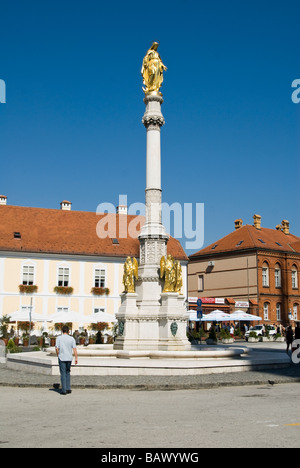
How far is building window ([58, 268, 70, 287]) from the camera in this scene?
46281mm

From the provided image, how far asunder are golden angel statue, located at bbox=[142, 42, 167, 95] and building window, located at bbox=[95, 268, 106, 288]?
26250mm

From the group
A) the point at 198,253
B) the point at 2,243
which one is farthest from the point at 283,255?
the point at 2,243

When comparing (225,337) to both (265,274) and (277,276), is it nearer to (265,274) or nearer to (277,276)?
(265,274)

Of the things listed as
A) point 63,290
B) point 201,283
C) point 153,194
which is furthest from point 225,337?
point 201,283

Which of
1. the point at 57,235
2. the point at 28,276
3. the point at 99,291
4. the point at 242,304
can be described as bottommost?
the point at 242,304

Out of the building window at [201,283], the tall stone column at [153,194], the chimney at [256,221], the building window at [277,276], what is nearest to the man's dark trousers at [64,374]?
the tall stone column at [153,194]

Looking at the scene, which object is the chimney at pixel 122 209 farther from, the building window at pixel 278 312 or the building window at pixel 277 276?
the building window at pixel 278 312

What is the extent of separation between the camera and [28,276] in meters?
45.2

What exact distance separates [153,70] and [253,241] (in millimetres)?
38646

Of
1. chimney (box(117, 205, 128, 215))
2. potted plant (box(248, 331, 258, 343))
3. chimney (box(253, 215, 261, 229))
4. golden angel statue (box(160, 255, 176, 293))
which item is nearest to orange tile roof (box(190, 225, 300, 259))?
chimney (box(253, 215, 261, 229))

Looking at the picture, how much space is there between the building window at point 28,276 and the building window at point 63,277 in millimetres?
2403

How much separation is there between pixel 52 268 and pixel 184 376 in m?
32.1

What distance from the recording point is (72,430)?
7.73 m

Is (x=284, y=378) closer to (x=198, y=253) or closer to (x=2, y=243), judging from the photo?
(x=2, y=243)
